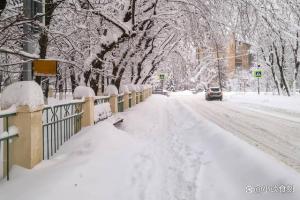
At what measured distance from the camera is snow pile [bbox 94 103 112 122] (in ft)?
35.4

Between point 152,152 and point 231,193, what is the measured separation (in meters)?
3.22

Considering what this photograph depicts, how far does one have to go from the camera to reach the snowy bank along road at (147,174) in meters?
5.15

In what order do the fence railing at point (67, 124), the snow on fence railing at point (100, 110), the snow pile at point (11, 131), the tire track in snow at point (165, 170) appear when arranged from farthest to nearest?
1. the snow on fence railing at point (100, 110)
2. the fence railing at point (67, 124)
3. the tire track in snow at point (165, 170)
4. the snow pile at point (11, 131)

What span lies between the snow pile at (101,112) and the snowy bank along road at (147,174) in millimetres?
1446

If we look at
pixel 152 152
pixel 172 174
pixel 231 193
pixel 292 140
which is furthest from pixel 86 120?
pixel 292 140

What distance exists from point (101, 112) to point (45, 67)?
214 inches

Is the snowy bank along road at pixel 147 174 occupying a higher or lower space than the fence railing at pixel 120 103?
lower

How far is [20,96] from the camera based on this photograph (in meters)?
5.45

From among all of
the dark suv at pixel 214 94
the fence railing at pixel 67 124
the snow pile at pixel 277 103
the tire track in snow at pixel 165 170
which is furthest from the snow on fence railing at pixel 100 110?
the dark suv at pixel 214 94

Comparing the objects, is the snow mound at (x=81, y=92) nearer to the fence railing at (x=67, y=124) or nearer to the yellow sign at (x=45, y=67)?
the fence railing at (x=67, y=124)

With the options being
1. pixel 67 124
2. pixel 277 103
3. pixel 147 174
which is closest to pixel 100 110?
pixel 67 124

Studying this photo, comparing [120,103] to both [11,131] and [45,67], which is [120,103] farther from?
[11,131]

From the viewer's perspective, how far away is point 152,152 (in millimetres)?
9094

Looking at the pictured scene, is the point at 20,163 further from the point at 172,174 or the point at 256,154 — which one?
the point at 256,154
